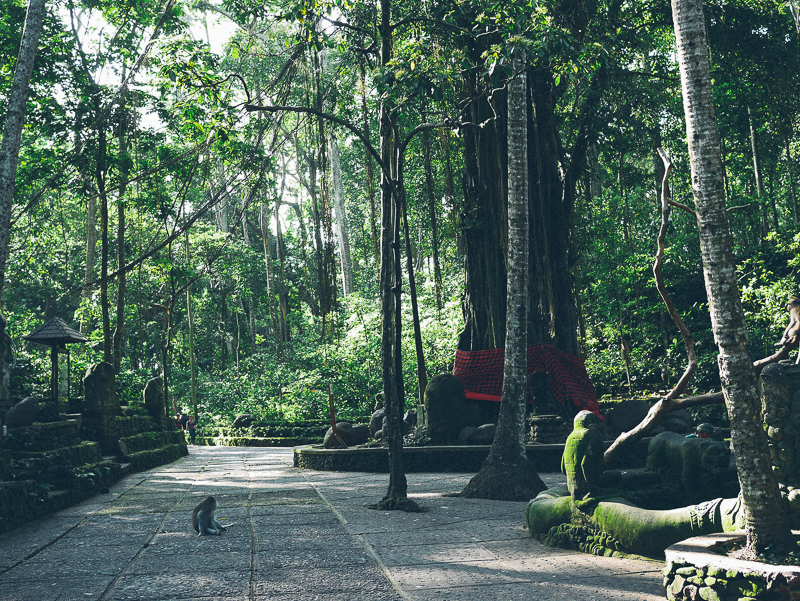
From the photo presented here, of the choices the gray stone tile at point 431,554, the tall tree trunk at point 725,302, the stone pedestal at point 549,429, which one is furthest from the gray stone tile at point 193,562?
the stone pedestal at point 549,429

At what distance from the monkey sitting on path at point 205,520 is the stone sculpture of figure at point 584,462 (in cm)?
350

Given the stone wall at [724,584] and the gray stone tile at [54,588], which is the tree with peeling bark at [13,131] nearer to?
the gray stone tile at [54,588]

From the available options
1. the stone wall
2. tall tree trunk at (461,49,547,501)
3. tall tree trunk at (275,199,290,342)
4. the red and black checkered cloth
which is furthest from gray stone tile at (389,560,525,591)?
tall tree trunk at (275,199,290,342)

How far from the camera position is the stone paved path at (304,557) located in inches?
183

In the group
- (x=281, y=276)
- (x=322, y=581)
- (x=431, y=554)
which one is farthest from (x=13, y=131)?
(x=281, y=276)

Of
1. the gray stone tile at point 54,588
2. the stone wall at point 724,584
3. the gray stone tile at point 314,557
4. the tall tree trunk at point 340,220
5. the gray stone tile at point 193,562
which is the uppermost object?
the tall tree trunk at point 340,220

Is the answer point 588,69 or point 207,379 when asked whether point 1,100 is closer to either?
point 588,69

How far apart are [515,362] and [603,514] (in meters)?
3.66

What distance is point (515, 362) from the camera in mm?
9078

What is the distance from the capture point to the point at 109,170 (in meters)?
14.8

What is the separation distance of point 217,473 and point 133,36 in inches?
446

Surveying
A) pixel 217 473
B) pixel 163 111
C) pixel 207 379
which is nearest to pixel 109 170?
pixel 163 111

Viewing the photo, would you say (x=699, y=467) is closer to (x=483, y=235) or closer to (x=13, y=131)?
(x=483, y=235)

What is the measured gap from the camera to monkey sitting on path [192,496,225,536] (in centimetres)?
664
